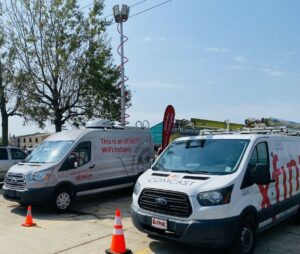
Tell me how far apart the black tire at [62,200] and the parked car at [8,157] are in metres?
6.26

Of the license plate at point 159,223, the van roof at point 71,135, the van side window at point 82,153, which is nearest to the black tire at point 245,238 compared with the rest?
the license plate at point 159,223

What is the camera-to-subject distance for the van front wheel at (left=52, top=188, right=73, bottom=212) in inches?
422

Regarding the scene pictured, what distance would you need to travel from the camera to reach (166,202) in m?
6.37

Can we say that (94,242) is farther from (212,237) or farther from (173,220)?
(212,237)

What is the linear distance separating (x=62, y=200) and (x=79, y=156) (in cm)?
139

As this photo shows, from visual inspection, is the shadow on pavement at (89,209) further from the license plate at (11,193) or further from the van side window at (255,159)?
the van side window at (255,159)

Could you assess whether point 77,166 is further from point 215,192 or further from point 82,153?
point 215,192

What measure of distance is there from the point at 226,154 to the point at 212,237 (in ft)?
5.16

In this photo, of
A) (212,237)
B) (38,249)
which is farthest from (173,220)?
(38,249)

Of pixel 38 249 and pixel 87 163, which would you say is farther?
pixel 87 163

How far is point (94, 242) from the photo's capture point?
768cm

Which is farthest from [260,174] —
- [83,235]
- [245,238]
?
[83,235]

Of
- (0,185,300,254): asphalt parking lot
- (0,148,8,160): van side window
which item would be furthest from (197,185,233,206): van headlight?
(0,148,8,160): van side window

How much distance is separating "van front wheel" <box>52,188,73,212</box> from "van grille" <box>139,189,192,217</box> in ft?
15.1
